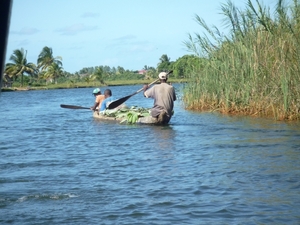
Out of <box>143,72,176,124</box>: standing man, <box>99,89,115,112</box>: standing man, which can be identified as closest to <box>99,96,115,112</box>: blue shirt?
<box>99,89,115,112</box>: standing man

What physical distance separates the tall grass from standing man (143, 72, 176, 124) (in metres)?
2.30

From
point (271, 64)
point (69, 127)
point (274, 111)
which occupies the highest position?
point (271, 64)

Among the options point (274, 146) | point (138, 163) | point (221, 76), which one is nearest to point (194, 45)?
point (221, 76)

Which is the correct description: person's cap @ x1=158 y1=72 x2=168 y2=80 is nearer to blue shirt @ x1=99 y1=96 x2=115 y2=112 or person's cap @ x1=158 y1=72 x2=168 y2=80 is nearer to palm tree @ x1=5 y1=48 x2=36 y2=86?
blue shirt @ x1=99 y1=96 x2=115 y2=112

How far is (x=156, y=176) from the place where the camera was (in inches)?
307

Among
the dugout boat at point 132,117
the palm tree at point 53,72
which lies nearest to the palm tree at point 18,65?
the palm tree at point 53,72

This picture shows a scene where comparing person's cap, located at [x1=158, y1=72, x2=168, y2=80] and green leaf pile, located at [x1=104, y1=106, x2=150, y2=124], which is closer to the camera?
person's cap, located at [x1=158, y1=72, x2=168, y2=80]

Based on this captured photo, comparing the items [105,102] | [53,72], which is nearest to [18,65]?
[53,72]

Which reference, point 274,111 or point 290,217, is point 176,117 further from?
point 290,217

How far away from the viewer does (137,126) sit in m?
15.4

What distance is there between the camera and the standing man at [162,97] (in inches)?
571

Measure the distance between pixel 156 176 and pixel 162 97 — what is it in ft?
22.6

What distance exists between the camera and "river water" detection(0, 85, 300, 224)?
5.64 meters

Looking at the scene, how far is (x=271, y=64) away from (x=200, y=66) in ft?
16.2
